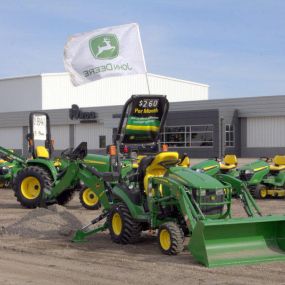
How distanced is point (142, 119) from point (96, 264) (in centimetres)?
308

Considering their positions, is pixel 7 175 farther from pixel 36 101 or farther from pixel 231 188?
pixel 36 101

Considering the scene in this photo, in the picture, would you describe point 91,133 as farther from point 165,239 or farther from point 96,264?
point 96,264

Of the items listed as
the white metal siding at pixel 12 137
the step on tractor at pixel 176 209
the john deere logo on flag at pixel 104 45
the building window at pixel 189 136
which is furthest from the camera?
the white metal siding at pixel 12 137

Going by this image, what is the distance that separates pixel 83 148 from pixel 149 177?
3.40 m

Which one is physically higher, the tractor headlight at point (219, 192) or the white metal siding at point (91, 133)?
the white metal siding at point (91, 133)

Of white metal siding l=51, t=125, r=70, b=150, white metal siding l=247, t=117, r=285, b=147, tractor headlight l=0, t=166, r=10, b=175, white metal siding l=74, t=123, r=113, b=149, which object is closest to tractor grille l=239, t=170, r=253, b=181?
tractor headlight l=0, t=166, r=10, b=175

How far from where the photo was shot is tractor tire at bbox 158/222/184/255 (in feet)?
26.5

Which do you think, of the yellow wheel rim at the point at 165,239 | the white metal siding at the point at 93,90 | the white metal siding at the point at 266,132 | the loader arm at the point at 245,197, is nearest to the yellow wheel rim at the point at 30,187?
the loader arm at the point at 245,197

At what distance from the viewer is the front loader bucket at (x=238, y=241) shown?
756cm

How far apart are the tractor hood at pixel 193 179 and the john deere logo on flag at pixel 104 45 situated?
13.7ft

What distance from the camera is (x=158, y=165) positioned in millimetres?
9078

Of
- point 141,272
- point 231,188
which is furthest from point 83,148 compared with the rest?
point 141,272

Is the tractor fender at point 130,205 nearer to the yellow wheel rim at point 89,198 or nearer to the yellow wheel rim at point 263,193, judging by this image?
the yellow wheel rim at point 89,198

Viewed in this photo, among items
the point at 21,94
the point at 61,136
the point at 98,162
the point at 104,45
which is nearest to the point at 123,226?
the point at 98,162
